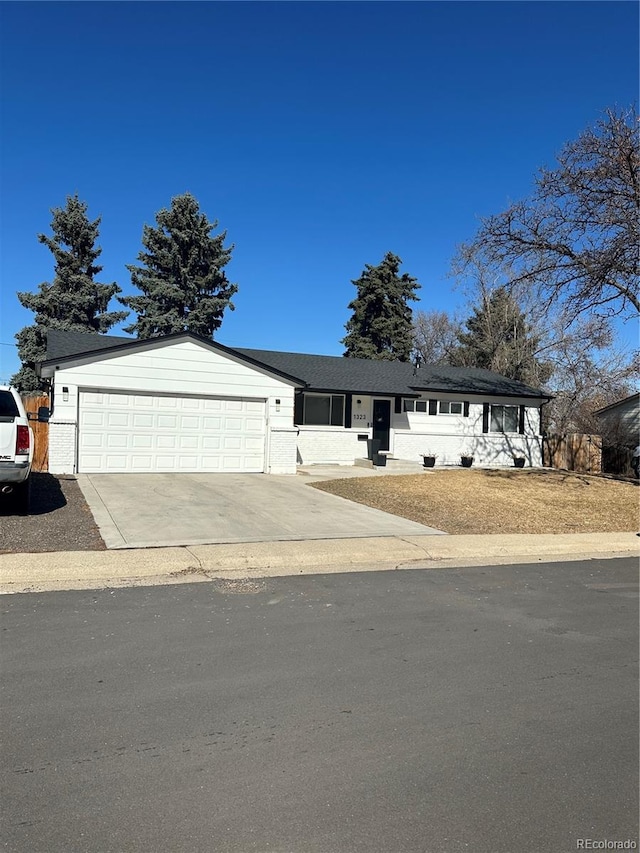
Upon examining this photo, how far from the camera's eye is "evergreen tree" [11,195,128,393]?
36.7 metres

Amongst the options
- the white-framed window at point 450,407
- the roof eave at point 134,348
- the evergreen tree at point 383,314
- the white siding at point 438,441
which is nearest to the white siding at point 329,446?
the white siding at point 438,441

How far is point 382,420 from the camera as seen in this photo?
24.8 m

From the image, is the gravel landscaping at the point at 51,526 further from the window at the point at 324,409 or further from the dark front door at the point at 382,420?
the dark front door at the point at 382,420

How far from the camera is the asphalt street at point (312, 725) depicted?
2.78 metres

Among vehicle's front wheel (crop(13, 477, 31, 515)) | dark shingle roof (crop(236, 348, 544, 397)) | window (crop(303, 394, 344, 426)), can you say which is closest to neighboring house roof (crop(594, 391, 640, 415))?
dark shingle roof (crop(236, 348, 544, 397))

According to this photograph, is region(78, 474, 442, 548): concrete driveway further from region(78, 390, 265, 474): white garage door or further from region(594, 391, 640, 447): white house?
region(594, 391, 640, 447): white house

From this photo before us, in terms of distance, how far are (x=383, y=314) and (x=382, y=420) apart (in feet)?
78.0

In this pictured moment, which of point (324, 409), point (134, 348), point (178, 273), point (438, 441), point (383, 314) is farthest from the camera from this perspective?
point (383, 314)

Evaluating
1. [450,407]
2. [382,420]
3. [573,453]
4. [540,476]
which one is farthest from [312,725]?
[573,453]

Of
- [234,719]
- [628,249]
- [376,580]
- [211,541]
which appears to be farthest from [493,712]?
[628,249]

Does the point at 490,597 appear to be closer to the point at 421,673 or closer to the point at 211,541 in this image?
the point at 421,673

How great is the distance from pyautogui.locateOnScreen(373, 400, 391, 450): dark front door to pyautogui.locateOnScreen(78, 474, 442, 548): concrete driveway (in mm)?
8895

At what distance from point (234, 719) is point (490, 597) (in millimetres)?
3895

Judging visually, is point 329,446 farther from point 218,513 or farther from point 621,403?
point 621,403
